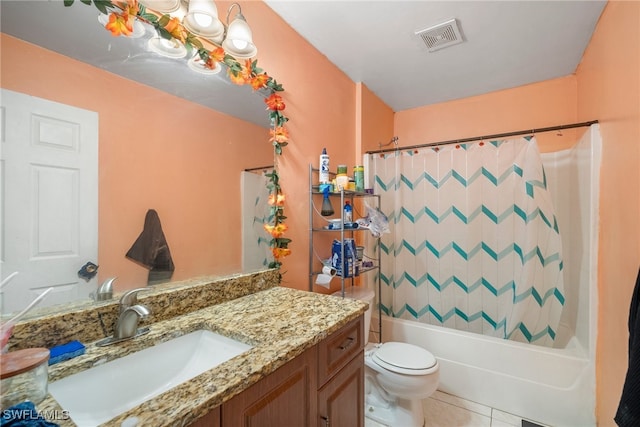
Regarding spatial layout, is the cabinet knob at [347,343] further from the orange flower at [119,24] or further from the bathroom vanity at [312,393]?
the orange flower at [119,24]

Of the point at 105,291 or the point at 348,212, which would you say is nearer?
the point at 105,291

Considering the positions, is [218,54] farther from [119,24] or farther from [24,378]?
[24,378]

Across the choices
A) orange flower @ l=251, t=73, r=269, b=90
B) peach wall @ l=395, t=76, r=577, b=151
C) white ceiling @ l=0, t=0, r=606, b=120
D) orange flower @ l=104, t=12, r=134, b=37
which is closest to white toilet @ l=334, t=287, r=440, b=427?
white ceiling @ l=0, t=0, r=606, b=120

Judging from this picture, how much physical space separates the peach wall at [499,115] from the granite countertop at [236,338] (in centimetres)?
217

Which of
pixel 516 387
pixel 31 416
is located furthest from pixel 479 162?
pixel 31 416

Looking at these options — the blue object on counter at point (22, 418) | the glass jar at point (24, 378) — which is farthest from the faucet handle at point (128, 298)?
the blue object on counter at point (22, 418)

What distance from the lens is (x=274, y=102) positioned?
1438 mm

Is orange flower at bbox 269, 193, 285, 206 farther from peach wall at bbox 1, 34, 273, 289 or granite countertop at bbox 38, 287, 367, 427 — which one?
granite countertop at bbox 38, 287, 367, 427

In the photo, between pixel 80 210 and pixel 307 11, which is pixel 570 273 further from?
pixel 80 210

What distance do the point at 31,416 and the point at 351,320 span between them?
87 centimetres

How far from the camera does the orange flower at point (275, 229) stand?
144 centimetres

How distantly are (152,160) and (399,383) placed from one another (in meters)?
1.59

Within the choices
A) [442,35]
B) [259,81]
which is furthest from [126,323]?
[442,35]

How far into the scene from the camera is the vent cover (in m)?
1.61
